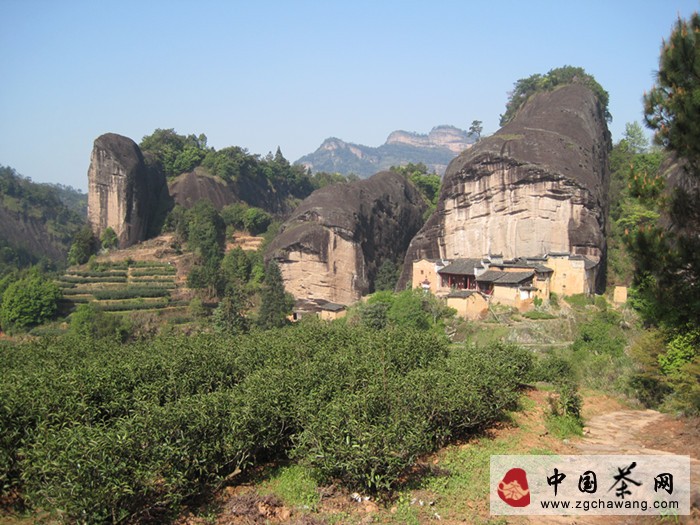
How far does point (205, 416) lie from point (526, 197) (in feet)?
83.9

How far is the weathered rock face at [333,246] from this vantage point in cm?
3575

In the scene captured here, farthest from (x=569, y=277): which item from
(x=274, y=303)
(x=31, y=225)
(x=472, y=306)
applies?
(x=31, y=225)

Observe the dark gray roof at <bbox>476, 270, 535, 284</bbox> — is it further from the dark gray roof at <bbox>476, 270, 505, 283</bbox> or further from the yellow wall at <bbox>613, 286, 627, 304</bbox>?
the yellow wall at <bbox>613, 286, 627, 304</bbox>

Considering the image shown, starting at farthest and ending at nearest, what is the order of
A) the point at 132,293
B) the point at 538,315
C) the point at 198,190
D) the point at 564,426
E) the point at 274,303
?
the point at 198,190 < the point at 132,293 < the point at 274,303 < the point at 538,315 < the point at 564,426

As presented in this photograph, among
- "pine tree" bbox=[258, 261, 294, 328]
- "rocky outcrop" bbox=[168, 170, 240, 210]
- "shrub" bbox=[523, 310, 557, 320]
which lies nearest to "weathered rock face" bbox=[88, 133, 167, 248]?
"rocky outcrop" bbox=[168, 170, 240, 210]

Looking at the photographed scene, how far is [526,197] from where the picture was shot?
98.2ft

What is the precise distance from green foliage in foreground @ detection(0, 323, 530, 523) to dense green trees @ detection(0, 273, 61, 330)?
2181cm

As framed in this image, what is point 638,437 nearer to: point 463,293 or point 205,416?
point 205,416

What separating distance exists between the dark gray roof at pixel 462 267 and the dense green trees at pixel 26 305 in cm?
2097

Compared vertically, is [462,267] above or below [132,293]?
above

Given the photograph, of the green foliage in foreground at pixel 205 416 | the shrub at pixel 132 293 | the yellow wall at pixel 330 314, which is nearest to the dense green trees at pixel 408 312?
the yellow wall at pixel 330 314

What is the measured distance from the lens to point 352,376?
9.62 metres

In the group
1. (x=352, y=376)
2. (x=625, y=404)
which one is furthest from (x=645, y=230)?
(x=625, y=404)

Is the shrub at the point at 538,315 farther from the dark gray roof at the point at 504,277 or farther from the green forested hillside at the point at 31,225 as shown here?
the green forested hillside at the point at 31,225
